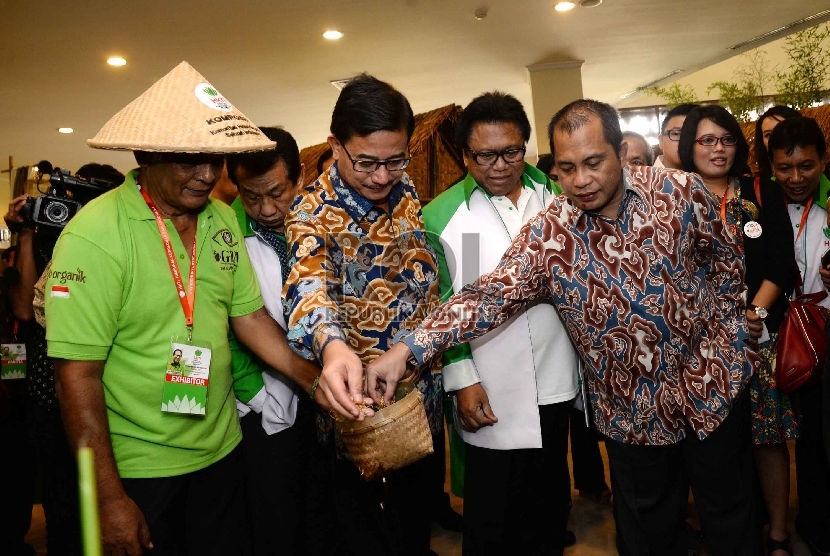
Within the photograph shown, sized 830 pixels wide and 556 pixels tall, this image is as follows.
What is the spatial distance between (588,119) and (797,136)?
1321mm

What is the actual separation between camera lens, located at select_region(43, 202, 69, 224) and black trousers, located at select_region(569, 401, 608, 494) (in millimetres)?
2374

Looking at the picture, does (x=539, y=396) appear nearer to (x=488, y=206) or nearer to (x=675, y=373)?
(x=675, y=373)

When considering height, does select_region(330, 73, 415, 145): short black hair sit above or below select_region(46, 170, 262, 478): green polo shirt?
above

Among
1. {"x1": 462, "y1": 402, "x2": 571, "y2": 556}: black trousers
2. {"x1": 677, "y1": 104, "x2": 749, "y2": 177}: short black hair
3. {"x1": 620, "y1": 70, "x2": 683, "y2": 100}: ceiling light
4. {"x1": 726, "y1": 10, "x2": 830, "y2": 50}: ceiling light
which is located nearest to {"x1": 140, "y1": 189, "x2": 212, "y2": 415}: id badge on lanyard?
{"x1": 462, "y1": 402, "x2": 571, "y2": 556}: black trousers

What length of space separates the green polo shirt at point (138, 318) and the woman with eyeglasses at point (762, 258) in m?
1.74

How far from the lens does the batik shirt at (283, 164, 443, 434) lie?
63.1 inches

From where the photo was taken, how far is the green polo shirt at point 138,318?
1.34 metres

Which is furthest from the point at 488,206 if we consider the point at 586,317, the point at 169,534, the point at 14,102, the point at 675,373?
the point at 14,102

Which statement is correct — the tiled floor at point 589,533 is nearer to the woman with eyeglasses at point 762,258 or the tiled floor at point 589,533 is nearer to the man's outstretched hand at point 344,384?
the woman with eyeglasses at point 762,258

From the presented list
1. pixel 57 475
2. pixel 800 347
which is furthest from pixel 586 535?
pixel 57 475

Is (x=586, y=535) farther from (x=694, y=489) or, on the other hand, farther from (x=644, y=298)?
(x=644, y=298)

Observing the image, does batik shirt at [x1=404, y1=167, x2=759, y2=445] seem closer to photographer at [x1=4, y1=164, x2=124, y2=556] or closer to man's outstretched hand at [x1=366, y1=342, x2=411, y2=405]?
man's outstretched hand at [x1=366, y1=342, x2=411, y2=405]

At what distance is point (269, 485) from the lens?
1967 millimetres

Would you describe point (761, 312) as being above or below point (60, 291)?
below
